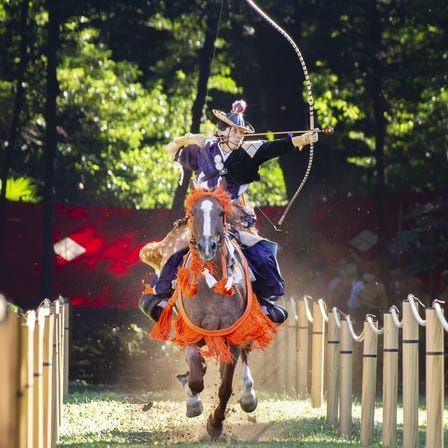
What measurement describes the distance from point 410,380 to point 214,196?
2583mm

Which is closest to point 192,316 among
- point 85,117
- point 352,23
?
point 352,23

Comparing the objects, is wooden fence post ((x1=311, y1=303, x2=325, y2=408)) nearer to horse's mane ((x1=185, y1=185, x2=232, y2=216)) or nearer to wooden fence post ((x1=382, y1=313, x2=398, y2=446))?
wooden fence post ((x1=382, y1=313, x2=398, y2=446))

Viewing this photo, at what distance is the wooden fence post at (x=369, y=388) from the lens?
13688 mm

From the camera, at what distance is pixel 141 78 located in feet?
104

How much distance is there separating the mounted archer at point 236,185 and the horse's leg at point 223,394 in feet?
2.55

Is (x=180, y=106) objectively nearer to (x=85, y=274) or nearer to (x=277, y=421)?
(x=85, y=274)

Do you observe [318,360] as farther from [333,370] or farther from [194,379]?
[194,379]

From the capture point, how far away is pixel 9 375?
8234 mm

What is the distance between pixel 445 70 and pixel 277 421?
39.3 feet

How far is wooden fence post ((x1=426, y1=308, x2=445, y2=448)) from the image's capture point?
37.8 ft

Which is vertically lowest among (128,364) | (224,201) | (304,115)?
(128,364)

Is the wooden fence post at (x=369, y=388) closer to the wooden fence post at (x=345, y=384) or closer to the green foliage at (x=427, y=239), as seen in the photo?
the wooden fence post at (x=345, y=384)

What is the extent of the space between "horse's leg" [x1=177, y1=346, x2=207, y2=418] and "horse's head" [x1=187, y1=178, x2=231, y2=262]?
1.34 metres

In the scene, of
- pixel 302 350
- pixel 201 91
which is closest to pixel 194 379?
pixel 302 350
